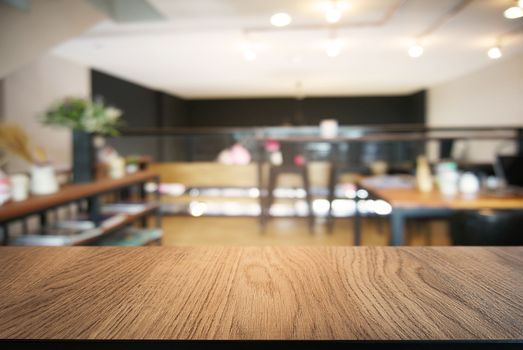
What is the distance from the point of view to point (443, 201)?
7.79ft

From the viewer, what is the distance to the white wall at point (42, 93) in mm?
4973

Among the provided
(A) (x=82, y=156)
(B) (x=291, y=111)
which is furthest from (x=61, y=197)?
(B) (x=291, y=111)

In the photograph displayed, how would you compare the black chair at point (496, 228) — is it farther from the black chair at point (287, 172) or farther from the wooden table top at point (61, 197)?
the black chair at point (287, 172)

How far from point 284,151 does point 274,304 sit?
4.14 m

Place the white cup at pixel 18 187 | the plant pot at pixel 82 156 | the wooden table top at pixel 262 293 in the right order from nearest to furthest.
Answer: the wooden table top at pixel 262 293 → the white cup at pixel 18 187 → the plant pot at pixel 82 156

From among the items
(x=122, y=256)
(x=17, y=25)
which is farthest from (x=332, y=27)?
(x=122, y=256)

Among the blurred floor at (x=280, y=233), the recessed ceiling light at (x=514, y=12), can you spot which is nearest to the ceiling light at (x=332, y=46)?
the recessed ceiling light at (x=514, y=12)

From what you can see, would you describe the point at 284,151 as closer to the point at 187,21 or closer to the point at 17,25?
the point at 187,21

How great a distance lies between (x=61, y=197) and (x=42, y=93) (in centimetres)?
395

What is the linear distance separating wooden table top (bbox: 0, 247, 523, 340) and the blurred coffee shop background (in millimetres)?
1321

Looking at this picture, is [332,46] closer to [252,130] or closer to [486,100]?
[252,130]

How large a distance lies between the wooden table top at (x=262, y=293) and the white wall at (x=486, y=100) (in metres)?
6.16

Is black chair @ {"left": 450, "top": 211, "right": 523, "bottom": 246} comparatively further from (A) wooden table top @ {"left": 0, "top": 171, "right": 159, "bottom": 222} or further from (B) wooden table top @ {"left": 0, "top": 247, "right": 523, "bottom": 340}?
(A) wooden table top @ {"left": 0, "top": 171, "right": 159, "bottom": 222}

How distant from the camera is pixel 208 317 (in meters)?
0.55
